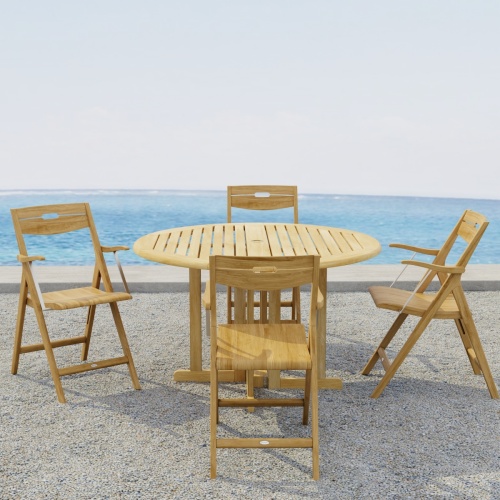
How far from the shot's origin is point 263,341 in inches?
118

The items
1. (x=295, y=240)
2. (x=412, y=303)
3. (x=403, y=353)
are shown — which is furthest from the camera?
(x=295, y=240)

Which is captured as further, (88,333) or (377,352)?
(88,333)

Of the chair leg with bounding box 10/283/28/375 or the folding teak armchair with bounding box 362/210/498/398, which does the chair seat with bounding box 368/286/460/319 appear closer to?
the folding teak armchair with bounding box 362/210/498/398

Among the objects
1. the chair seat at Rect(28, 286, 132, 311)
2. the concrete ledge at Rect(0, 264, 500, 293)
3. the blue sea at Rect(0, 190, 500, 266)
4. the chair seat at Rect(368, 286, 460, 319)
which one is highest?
the chair seat at Rect(28, 286, 132, 311)

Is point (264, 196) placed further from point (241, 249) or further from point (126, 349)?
point (126, 349)

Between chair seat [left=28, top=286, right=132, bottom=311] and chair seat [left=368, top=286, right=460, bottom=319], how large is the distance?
141 cm

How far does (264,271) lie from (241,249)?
102 centimetres

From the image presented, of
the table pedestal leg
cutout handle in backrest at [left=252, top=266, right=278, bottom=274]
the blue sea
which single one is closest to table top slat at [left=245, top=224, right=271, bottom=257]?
the table pedestal leg

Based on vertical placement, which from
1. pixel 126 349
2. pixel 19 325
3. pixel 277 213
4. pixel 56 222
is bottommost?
pixel 277 213

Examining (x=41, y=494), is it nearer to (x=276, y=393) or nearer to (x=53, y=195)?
(x=276, y=393)

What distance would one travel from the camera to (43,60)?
31.1m

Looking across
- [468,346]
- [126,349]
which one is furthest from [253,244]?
[468,346]

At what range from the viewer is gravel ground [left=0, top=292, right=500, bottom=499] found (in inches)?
110

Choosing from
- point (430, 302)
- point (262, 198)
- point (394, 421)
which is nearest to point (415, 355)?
point (430, 302)
